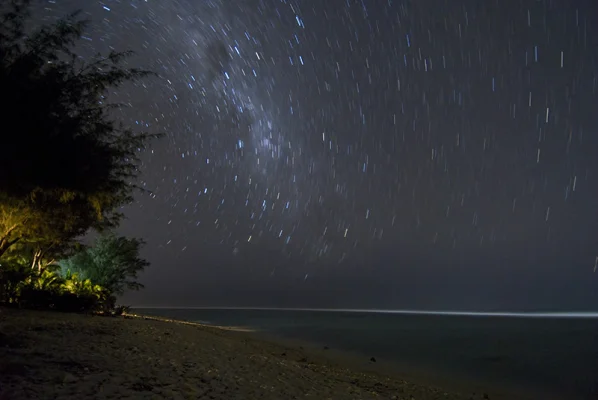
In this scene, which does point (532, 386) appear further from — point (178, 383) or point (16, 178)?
point (16, 178)

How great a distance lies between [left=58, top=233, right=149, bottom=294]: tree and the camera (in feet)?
86.7

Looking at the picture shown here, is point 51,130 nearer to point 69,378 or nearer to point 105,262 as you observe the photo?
point 69,378

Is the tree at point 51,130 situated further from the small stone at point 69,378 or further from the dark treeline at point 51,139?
the small stone at point 69,378

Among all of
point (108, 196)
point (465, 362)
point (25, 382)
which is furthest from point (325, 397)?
point (465, 362)

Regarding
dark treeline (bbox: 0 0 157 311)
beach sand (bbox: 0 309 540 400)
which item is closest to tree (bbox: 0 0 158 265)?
dark treeline (bbox: 0 0 157 311)

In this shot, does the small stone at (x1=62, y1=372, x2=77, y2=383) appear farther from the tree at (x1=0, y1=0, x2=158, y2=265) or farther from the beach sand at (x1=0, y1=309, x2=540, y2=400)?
the tree at (x1=0, y1=0, x2=158, y2=265)

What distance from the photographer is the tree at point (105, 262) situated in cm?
2642

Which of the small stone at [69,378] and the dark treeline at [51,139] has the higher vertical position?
the dark treeline at [51,139]

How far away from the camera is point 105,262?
26.7 m

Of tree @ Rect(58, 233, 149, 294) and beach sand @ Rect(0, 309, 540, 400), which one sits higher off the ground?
tree @ Rect(58, 233, 149, 294)

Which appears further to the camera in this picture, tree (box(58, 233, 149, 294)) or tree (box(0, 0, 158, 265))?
tree (box(58, 233, 149, 294))

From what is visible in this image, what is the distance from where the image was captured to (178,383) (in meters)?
6.73

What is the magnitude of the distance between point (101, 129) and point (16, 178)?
236cm

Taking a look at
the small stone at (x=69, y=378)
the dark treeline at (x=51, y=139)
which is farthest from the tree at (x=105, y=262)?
the small stone at (x=69, y=378)
